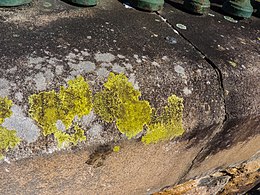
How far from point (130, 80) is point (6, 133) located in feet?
1.13

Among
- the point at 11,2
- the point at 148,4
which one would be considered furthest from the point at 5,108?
the point at 148,4

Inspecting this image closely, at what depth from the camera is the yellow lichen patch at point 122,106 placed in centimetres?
91

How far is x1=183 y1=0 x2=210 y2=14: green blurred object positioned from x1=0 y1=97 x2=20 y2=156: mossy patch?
0.87 metres

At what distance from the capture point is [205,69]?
1.11 metres

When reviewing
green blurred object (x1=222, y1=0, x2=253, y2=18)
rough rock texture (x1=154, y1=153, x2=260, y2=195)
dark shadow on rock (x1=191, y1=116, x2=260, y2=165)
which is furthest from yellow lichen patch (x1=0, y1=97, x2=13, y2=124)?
green blurred object (x1=222, y1=0, x2=253, y2=18)

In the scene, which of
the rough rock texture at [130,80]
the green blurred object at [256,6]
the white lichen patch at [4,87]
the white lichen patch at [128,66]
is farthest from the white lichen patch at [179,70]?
the green blurred object at [256,6]

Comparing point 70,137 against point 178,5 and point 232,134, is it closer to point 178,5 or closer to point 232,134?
point 232,134

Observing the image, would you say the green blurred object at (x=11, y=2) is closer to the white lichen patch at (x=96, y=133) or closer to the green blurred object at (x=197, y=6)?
the white lichen patch at (x=96, y=133)

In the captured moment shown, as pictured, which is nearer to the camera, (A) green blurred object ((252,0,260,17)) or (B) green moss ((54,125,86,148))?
(B) green moss ((54,125,86,148))

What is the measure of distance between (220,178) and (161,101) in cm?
77

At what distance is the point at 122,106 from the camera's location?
0.93 metres

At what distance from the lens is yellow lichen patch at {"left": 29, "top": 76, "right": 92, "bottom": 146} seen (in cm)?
83

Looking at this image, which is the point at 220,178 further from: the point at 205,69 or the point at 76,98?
the point at 76,98

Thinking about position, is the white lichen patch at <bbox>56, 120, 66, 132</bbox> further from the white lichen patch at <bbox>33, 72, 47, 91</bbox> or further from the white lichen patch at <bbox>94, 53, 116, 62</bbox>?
the white lichen patch at <bbox>94, 53, 116, 62</bbox>
